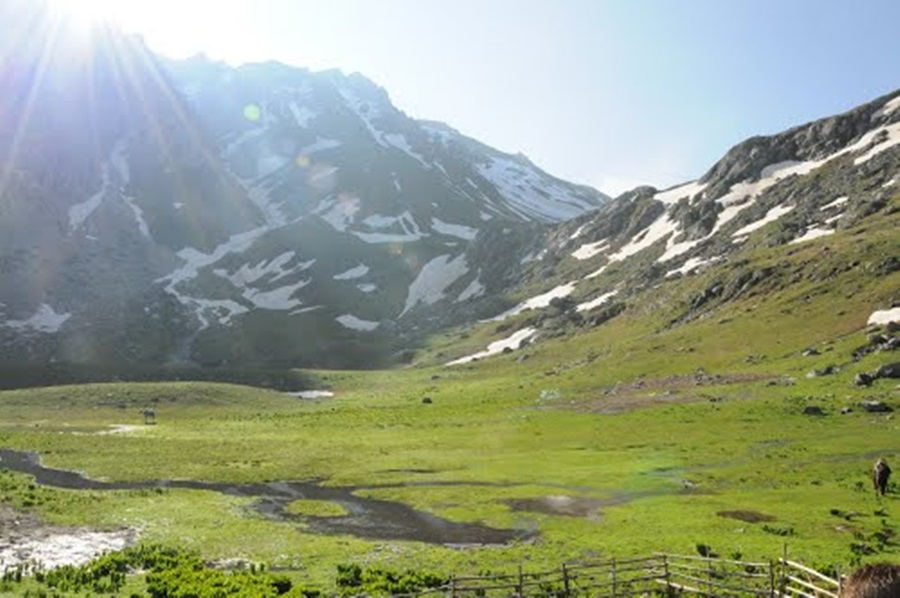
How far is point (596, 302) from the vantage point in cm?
18350

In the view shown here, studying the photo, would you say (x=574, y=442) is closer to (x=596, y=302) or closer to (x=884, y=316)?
(x=884, y=316)

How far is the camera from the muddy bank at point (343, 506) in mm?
46844

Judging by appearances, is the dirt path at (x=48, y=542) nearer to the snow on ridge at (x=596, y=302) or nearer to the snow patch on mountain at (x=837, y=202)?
the snow on ridge at (x=596, y=302)

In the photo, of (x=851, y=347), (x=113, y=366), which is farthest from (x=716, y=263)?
(x=113, y=366)

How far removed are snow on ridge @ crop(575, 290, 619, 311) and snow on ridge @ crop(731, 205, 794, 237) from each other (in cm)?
3225

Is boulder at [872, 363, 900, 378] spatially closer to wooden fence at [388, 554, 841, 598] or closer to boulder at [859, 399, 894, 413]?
boulder at [859, 399, 894, 413]

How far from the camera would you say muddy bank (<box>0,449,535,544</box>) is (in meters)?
46.8

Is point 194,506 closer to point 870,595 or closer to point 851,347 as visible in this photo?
point 870,595

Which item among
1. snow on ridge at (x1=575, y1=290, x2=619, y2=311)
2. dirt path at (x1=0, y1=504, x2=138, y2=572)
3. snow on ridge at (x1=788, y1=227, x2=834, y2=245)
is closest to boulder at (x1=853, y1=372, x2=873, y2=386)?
snow on ridge at (x1=788, y1=227, x2=834, y2=245)

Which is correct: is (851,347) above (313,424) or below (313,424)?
above

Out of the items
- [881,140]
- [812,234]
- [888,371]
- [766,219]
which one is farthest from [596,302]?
[888,371]

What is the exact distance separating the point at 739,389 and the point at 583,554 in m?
61.2

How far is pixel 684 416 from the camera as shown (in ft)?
276

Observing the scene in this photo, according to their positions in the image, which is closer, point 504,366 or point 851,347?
point 851,347
